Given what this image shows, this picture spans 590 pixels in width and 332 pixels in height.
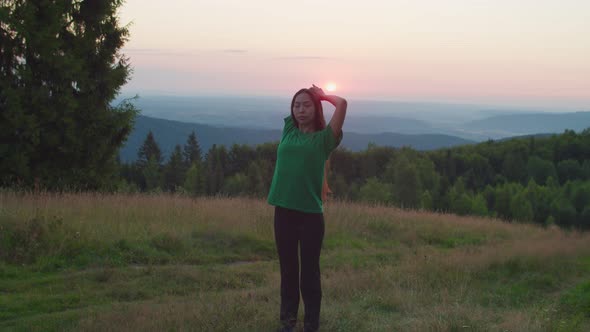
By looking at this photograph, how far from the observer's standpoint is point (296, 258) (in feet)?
14.5

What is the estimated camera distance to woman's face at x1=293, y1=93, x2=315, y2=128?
4.28m

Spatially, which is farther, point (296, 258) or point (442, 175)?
point (442, 175)

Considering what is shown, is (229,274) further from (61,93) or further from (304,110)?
(61,93)

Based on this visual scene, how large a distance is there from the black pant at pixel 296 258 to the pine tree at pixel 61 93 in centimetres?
1134

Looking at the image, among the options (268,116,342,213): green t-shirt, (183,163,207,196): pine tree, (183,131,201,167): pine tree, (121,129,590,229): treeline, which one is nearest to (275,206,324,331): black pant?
(268,116,342,213): green t-shirt

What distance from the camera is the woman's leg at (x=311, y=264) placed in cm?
421

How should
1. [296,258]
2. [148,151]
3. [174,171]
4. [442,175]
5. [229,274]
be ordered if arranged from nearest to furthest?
[296,258]
[229,274]
[174,171]
[148,151]
[442,175]

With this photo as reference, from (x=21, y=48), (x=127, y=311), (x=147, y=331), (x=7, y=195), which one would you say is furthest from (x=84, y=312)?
(x=21, y=48)

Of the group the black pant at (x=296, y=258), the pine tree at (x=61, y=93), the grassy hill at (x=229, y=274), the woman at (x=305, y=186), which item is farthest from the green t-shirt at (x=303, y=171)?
the pine tree at (x=61, y=93)

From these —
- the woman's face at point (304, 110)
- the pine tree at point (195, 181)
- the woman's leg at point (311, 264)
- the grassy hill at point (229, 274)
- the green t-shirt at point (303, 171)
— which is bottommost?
the pine tree at point (195, 181)

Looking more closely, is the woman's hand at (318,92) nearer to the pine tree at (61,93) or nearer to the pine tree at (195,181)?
the pine tree at (61,93)

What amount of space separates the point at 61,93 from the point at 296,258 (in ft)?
46.6

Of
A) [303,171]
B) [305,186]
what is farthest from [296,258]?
[303,171]

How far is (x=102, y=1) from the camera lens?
17.5m
